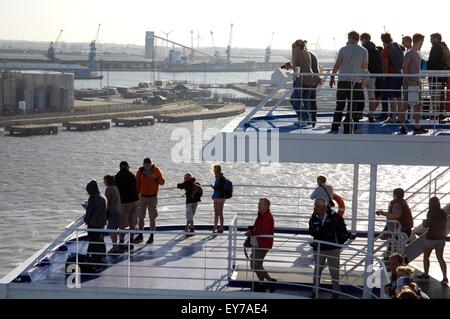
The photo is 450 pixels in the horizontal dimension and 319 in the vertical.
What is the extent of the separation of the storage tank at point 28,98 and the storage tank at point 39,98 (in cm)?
48

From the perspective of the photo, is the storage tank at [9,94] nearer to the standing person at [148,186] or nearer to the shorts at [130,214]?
the standing person at [148,186]

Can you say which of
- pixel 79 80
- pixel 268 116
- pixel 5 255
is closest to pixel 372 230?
pixel 268 116

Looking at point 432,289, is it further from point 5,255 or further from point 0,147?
point 0,147

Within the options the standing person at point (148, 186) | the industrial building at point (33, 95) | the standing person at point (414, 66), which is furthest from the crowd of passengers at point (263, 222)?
the industrial building at point (33, 95)

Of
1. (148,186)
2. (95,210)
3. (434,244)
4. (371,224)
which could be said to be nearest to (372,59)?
(434,244)

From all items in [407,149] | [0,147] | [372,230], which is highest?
[407,149]

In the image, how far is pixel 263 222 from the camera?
9672 mm

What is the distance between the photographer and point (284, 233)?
13.2m

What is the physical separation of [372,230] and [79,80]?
152 m

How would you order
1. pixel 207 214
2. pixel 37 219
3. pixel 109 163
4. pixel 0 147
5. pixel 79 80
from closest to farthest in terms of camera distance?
pixel 207 214, pixel 37 219, pixel 109 163, pixel 0 147, pixel 79 80

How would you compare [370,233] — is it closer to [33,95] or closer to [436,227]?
[436,227]

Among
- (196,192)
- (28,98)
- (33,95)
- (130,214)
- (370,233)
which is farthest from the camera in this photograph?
(33,95)

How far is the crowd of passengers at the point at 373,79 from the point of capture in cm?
1030

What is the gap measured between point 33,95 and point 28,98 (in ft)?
3.37
